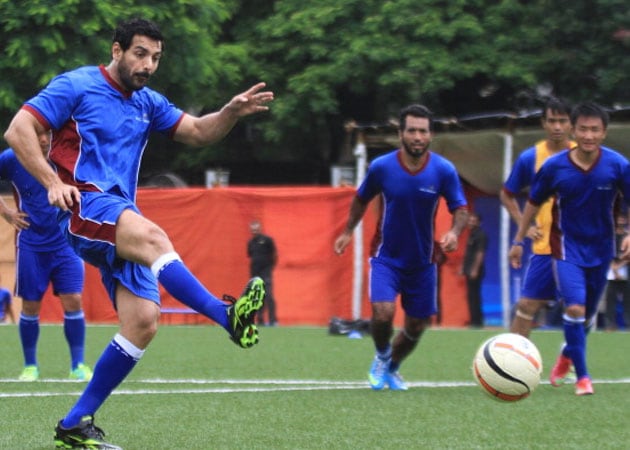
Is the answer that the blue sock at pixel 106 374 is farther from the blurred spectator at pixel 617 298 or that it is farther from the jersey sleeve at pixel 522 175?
the blurred spectator at pixel 617 298

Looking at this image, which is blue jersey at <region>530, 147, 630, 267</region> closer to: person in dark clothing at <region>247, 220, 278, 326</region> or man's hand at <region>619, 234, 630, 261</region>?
man's hand at <region>619, 234, 630, 261</region>

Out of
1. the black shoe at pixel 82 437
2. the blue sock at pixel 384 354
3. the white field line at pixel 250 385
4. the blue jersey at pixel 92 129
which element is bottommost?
the white field line at pixel 250 385

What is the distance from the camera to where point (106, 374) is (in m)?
6.53

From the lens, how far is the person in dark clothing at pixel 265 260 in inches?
857

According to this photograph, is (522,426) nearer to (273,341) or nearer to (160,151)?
(273,341)

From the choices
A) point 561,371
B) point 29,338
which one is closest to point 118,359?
point 29,338

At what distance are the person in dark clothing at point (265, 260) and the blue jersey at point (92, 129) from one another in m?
14.9

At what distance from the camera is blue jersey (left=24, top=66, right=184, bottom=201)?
6.56 metres

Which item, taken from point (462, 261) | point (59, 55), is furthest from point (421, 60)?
point (59, 55)

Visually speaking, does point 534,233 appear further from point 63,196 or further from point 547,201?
point 63,196

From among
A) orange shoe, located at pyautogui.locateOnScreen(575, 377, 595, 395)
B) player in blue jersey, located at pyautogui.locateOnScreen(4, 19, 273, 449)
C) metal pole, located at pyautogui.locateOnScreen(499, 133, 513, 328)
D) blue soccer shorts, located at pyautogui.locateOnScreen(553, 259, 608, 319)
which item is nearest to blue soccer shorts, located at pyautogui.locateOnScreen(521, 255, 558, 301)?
blue soccer shorts, located at pyautogui.locateOnScreen(553, 259, 608, 319)

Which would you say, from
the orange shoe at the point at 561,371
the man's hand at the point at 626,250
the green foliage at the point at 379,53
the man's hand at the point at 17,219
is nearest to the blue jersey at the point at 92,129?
the man's hand at the point at 17,219

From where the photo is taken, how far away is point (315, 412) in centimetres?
834

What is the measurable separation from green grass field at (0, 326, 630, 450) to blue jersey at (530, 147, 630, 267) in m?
1.06
